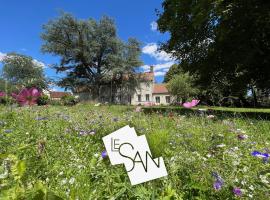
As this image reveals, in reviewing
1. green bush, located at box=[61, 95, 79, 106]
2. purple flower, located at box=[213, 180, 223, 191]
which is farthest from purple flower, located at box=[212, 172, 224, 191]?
green bush, located at box=[61, 95, 79, 106]

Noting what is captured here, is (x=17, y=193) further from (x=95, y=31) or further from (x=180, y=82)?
(x=180, y=82)

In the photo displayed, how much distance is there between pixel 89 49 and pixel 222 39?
108 feet

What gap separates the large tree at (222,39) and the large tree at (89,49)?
90.2 feet

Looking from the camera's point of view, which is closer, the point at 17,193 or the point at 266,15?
the point at 17,193

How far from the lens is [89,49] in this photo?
4403 cm

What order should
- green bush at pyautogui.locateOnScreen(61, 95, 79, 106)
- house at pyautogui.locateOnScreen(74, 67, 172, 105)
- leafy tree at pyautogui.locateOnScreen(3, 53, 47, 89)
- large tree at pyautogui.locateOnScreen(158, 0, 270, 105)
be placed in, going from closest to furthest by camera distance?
large tree at pyautogui.locateOnScreen(158, 0, 270, 105) < green bush at pyautogui.locateOnScreen(61, 95, 79, 106) < house at pyautogui.locateOnScreen(74, 67, 172, 105) < leafy tree at pyautogui.locateOnScreen(3, 53, 47, 89)

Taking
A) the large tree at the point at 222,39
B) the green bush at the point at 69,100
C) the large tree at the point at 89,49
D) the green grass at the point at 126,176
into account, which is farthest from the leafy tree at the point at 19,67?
the green grass at the point at 126,176

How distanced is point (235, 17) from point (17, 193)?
13677 millimetres

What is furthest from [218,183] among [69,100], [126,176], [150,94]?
[150,94]

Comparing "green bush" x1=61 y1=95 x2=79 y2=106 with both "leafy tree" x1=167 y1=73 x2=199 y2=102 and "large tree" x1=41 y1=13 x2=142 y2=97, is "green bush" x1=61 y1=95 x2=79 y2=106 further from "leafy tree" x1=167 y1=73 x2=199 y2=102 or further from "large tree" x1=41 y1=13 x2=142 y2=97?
"leafy tree" x1=167 y1=73 x2=199 y2=102

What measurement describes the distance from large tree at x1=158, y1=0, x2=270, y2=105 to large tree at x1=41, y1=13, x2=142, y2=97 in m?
27.5

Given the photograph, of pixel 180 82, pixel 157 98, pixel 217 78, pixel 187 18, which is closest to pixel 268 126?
pixel 187 18

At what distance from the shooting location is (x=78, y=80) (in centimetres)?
4616

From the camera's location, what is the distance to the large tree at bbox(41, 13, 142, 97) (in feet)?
146
